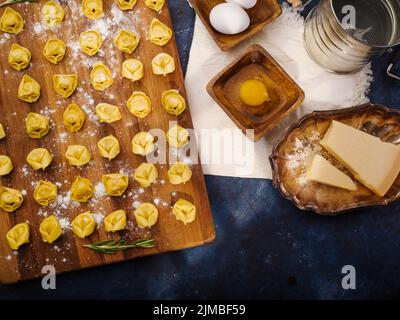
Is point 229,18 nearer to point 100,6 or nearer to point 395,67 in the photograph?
point 100,6

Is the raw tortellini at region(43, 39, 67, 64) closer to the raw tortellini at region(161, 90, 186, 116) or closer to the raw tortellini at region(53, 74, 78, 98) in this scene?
the raw tortellini at region(53, 74, 78, 98)

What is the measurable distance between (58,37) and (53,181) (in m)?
0.40

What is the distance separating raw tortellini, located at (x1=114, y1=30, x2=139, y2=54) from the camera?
1.15 m

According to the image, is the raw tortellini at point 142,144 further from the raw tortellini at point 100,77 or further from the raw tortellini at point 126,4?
the raw tortellini at point 126,4

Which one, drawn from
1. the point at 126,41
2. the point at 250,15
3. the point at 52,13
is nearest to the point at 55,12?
the point at 52,13

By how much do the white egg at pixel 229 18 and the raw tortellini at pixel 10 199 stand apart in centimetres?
71

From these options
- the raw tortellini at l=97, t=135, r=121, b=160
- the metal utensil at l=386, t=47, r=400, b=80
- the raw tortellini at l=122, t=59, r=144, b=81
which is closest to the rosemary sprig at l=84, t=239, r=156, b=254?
the raw tortellini at l=97, t=135, r=121, b=160

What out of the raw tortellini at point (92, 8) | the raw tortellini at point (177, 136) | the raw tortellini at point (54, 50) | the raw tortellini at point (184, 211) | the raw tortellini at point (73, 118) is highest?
the raw tortellini at point (92, 8)

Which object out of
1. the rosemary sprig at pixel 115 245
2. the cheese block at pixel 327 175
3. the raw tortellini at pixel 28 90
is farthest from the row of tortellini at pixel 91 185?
the cheese block at pixel 327 175

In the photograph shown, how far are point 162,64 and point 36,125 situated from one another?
38 cm

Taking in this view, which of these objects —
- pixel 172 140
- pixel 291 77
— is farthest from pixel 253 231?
pixel 291 77

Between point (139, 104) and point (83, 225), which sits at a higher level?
point (139, 104)

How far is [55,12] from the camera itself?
115 cm

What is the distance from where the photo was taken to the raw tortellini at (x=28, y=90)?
112 centimetres
